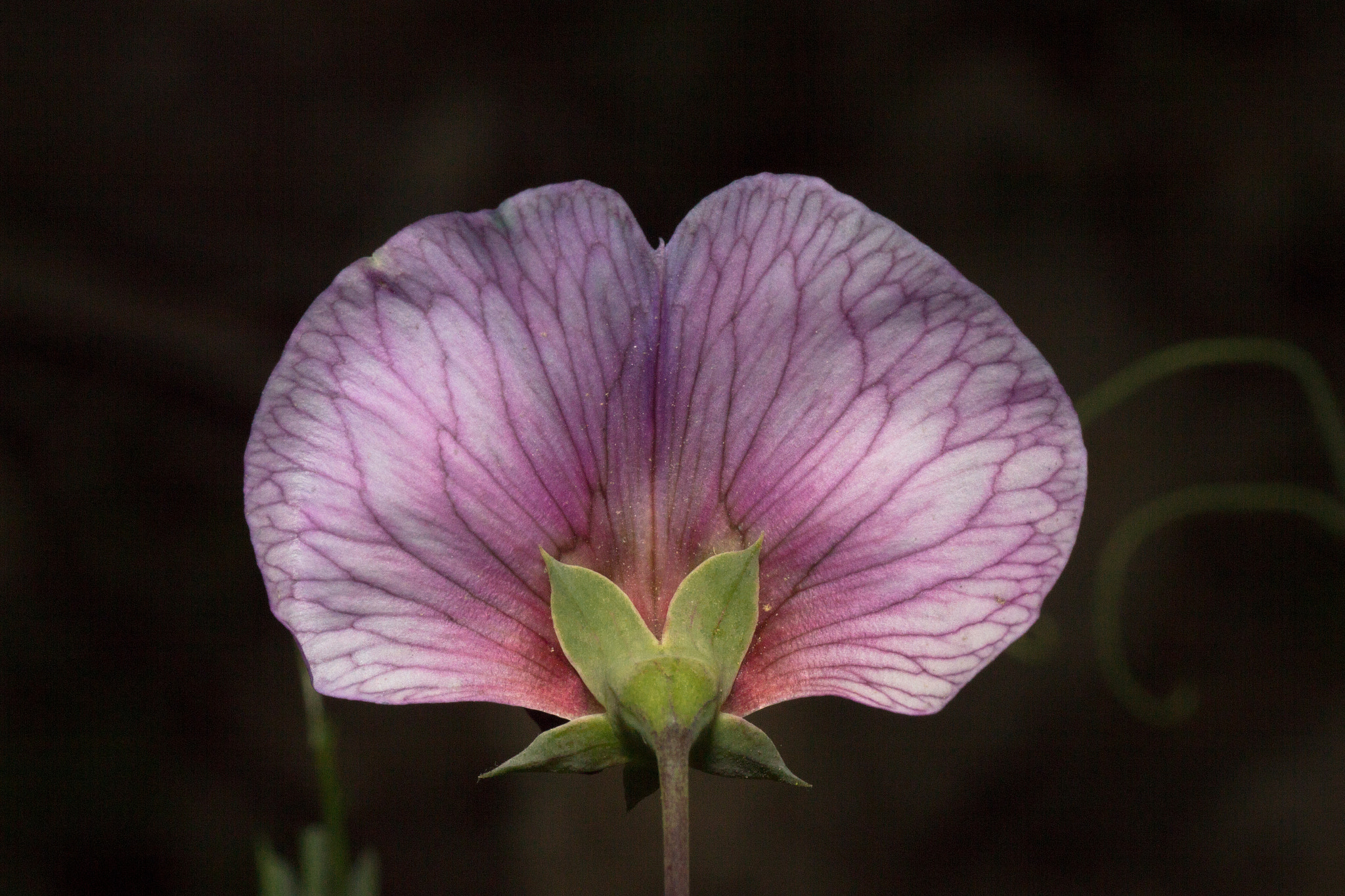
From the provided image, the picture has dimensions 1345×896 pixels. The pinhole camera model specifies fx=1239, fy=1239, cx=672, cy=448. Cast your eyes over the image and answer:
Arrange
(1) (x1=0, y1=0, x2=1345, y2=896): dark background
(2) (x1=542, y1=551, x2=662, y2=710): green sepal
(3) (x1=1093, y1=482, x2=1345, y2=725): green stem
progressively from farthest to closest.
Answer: (3) (x1=1093, y1=482, x2=1345, y2=725): green stem < (1) (x1=0, y1=0, x2=1345, y2=896): dark background < (2) (x1=542, y1=551, x2=662, y2=710): green sepal

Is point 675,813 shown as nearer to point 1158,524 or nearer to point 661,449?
point 661,449

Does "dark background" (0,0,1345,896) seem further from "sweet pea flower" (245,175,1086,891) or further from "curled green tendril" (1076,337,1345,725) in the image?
"sweet pea flower" (245,175,1086,891)

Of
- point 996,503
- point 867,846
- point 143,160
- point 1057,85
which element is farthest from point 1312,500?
point 143,160

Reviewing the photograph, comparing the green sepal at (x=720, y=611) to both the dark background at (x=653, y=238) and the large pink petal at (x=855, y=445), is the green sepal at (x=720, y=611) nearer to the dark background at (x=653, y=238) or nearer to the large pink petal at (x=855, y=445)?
the large pink petal at (x=855, y=445)

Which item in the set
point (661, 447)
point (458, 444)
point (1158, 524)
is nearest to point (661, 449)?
point (661, 447)

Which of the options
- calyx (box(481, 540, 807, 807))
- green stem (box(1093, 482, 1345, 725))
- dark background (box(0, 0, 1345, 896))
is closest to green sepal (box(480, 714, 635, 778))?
calyx (box(481, 540, 807, 807))

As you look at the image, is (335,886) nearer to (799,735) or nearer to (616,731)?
(616,731)
